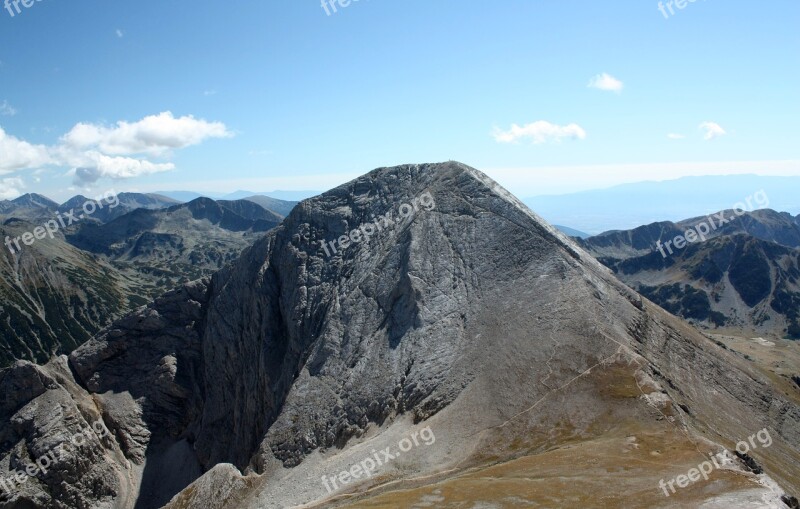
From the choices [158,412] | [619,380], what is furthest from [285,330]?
[619,380]

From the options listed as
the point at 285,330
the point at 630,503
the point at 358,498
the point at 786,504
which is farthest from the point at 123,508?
the point at 786,504

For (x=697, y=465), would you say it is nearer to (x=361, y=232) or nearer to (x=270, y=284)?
(x=361, y=232)

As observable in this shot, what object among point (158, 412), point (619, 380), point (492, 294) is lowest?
point (158, 412)

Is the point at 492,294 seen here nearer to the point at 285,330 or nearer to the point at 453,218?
the point at 453,218

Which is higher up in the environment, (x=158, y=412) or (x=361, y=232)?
(x=361, y=232)

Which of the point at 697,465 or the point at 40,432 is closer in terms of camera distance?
the point at 697,465

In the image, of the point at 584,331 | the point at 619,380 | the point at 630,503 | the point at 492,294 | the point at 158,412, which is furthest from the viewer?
the point at 158,412

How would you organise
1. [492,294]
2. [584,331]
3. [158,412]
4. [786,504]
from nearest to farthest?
[786,504] → [584,331] → [492,294] → [158,412]
